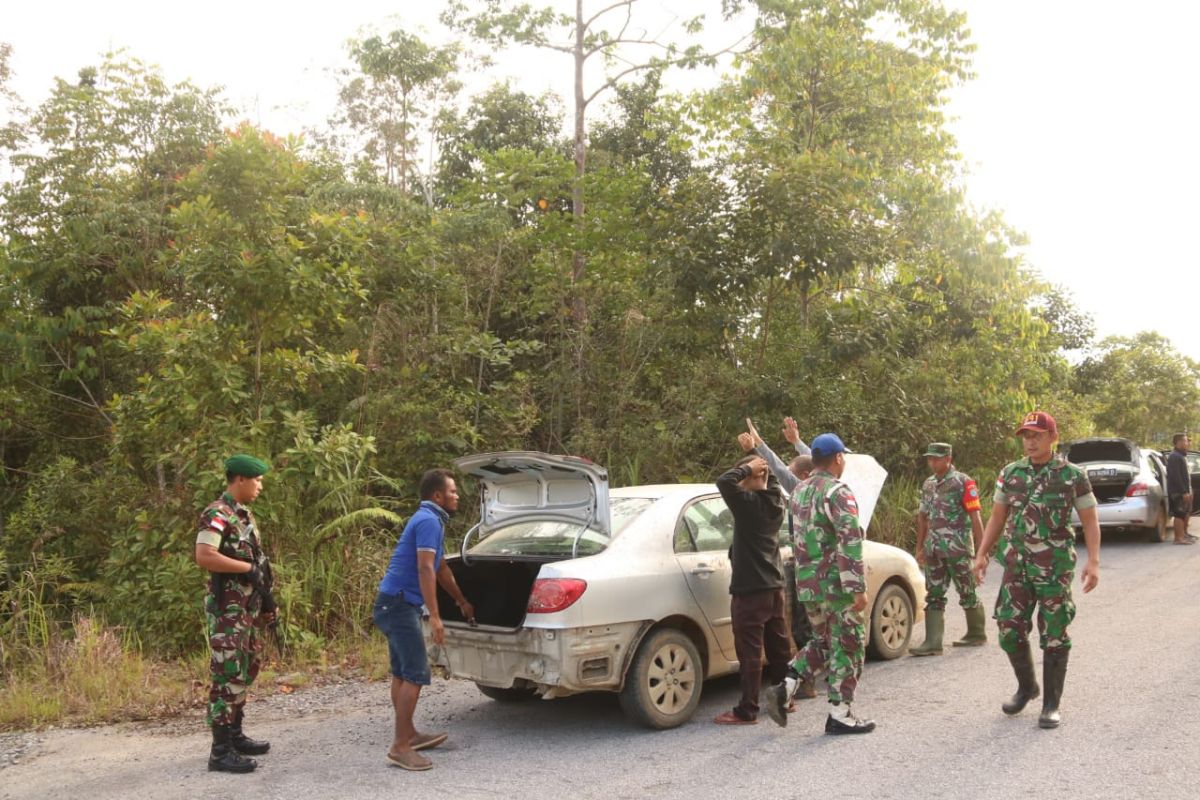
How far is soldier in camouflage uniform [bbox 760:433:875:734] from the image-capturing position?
5848mm

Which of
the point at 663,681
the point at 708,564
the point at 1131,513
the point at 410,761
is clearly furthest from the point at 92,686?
the point at 1131,513

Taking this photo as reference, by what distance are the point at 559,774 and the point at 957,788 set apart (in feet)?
6.44

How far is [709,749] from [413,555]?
1.96 meters

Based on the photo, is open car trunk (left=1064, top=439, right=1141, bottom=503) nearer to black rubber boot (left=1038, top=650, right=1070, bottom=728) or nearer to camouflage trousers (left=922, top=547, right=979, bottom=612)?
camouflage trousers (left=922, top=547, right=979, bottom=612)

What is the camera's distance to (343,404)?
12.2 meters

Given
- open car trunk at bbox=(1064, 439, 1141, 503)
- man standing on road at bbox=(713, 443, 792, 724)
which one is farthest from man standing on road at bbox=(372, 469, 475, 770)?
open car trunk at bbox=(1064, 439, 1141, 503)

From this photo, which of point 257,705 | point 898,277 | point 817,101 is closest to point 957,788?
point 257,705

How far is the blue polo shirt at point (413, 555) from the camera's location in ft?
18.0

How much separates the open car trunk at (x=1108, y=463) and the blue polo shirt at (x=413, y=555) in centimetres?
1216

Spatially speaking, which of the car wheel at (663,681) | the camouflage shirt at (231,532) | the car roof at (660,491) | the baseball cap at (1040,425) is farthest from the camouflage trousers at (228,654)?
the baseball cap at (1040,425)

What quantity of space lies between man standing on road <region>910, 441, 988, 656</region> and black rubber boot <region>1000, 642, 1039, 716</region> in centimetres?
194

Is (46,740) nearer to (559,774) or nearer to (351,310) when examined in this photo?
(559,774)

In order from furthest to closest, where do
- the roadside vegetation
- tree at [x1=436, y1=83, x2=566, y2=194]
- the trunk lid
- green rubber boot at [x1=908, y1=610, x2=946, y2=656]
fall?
1. tree at [x1=436, y1=83, x2=566, y2=194]
2. the roadside vegetation
3. green rubber boot at [x1=908, y1=610, x2=946, y2=656]
4. the trunk lid

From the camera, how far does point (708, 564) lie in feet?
21.0
